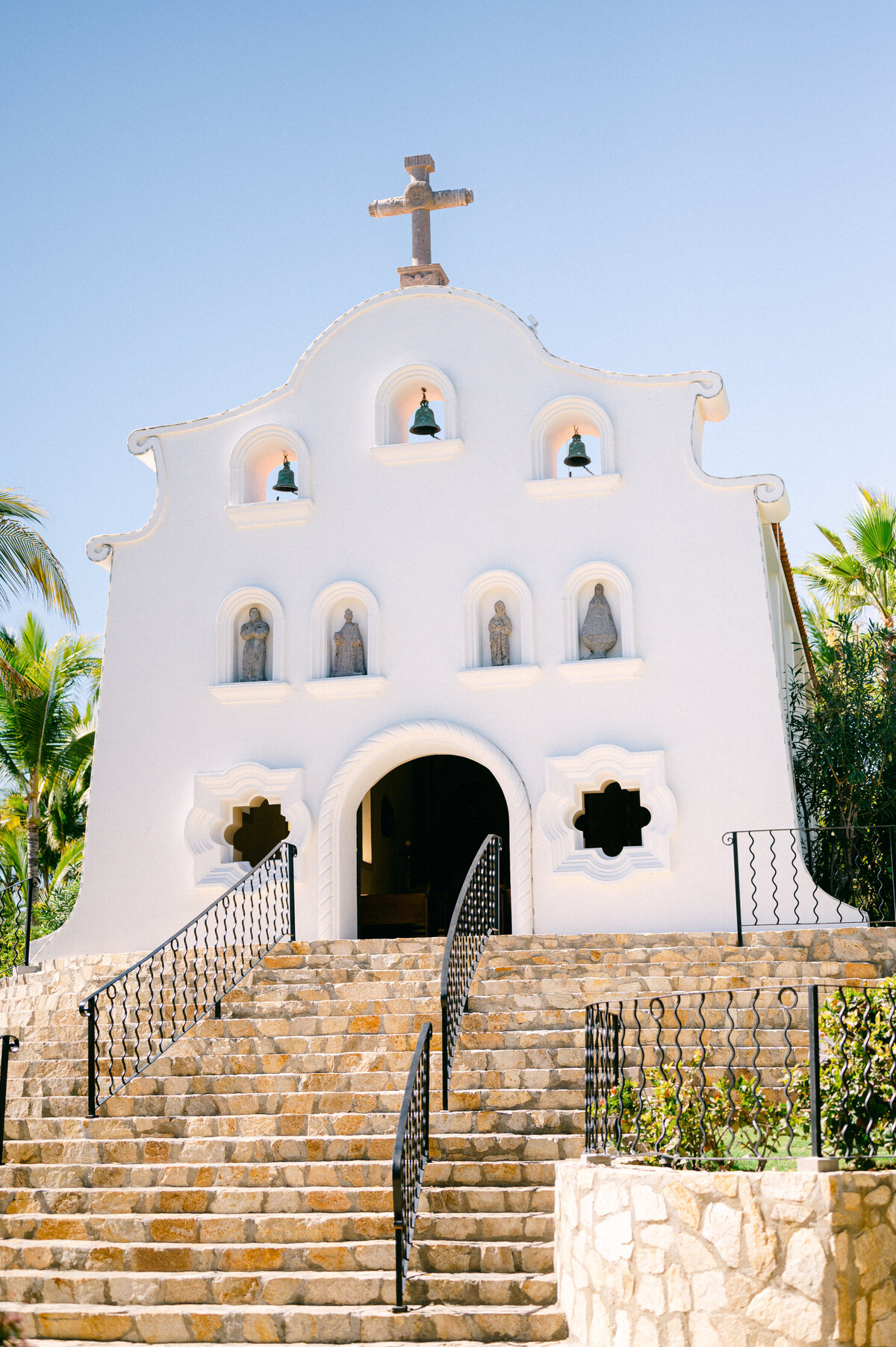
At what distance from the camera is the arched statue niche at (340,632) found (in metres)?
15.1

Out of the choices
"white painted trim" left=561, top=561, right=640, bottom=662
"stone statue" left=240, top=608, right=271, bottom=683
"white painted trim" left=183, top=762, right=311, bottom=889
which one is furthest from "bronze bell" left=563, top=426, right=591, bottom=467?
"white painted trim" left=183, top=762, right=311, bottom=889

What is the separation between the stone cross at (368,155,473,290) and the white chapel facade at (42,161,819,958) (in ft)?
0.16

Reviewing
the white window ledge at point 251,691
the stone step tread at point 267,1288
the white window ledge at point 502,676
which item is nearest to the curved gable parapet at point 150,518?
the white window ledge at point 251,691

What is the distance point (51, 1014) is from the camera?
12.3 metres

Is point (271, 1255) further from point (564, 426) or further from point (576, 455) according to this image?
point (564, 426)

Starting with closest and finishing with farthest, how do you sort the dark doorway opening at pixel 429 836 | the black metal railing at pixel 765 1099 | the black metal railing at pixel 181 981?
1. the black metal railing at pixel 765 1099
2. the black metal railing at pixel 181 981
3. the dark doorway opening at pixel 429 836

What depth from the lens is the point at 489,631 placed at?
15109 millimetres

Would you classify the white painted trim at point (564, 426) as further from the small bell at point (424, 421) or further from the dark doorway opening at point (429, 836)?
the dark doorway opening at point (429, 836)

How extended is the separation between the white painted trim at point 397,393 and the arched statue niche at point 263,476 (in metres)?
0.95

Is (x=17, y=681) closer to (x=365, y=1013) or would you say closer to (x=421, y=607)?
(x=421, y=607)

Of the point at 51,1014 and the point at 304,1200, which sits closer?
the point at 304,1200

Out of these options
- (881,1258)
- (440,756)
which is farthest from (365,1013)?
(440,756)

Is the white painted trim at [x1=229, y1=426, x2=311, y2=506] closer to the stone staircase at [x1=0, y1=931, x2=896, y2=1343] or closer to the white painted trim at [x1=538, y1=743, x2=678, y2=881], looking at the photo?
the white painted trim at [x1=538, y1=743, x2=678, y2=881]

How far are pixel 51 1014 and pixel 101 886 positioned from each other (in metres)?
3.09
